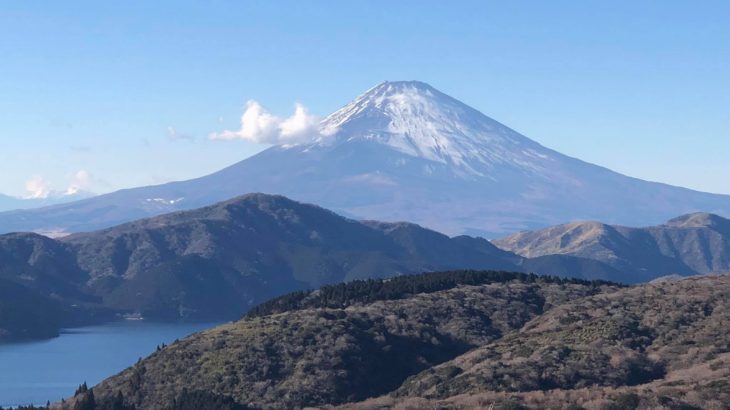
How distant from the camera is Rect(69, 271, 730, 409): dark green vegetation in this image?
8456cm

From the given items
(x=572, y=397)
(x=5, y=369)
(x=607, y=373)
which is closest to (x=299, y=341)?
(x=607, y=373)

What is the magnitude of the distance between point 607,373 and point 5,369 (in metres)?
117

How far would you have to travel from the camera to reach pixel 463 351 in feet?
364

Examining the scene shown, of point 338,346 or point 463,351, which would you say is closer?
point 338,346

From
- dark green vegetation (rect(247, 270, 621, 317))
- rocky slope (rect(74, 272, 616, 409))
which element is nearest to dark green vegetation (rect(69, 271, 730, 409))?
rocky slope (rect(74, 272, 616, 409))

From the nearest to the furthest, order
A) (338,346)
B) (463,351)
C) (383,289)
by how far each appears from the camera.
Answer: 1. (338,346)
2. (463,351)
3. (383,289)

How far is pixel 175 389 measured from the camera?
103 m

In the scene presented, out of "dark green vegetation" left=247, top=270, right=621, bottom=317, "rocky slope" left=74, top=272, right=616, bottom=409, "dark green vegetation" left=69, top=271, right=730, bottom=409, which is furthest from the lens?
"dark green vegetation" left=247, top=270, right=621, bottom=317

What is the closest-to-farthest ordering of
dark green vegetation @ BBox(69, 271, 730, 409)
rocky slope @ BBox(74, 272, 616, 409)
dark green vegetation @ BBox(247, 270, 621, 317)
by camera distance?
dark green vegetation @ BBox(69, 271, 730, 409) → rocky slope @ BBox(74, 272, 616, 409) → dark green vegetation @ BBox(247, 270, 621, 317)

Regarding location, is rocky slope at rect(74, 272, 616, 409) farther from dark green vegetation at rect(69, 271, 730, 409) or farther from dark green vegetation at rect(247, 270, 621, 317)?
dark green vegetation at rect(247, 270, 621, 317)

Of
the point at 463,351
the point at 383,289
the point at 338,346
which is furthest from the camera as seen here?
the point at 383,289

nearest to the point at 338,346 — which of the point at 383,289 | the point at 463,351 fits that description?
the point at 463,351

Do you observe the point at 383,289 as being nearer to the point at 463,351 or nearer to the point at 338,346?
the point at 463,351

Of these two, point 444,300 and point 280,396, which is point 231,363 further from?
point 444,300
